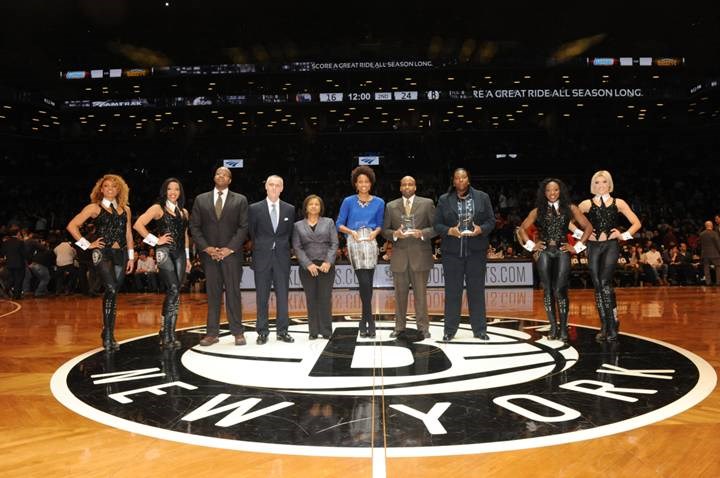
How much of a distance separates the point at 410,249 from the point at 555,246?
136cm

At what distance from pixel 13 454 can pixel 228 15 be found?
53.0 feet

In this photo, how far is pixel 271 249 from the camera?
217 inches

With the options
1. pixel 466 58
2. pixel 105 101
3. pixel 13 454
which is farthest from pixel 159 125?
pixel 13 454

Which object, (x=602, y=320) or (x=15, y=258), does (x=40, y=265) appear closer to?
(x=15, y=258)

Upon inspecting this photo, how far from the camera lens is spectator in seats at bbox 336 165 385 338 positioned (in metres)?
5.63

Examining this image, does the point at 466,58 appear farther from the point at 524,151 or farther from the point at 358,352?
the point at 358,352

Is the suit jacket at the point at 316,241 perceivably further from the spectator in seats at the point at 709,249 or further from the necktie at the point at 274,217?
the spectator in seats at the point at 709,249

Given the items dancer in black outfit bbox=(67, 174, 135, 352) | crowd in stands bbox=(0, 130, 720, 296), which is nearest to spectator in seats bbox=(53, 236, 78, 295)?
crowd in stands bbox=(0, 130, 720, 296)

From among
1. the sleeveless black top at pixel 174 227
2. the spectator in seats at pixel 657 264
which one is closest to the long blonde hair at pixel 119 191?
the sleeveless black top at pixel 174 227

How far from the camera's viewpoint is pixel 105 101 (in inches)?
909

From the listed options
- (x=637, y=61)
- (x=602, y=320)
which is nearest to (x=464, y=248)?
(x=602, y=320)

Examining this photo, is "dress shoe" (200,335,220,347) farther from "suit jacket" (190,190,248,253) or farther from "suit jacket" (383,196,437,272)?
"suit jacket" (383,196,437,272)

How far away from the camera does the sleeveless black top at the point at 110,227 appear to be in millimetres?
5410

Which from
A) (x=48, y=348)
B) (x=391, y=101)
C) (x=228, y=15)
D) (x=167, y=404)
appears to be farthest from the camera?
(x=391, y=101)
